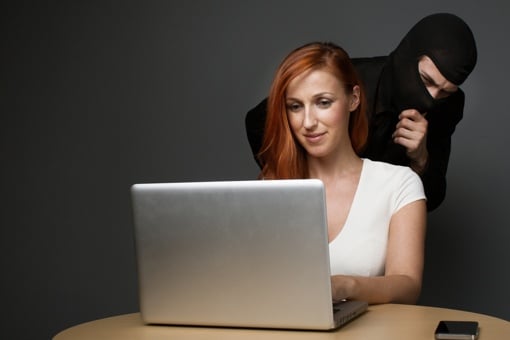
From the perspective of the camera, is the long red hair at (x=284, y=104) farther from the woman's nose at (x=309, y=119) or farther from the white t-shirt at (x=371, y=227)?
the white t-shirt at (x=371, y=227)

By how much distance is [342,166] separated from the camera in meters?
2.54

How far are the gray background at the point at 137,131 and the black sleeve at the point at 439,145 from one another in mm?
488

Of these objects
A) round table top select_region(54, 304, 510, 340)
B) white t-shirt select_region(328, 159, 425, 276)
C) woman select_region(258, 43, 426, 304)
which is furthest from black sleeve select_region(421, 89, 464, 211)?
round table top select_region(54, 304, 510, 340)

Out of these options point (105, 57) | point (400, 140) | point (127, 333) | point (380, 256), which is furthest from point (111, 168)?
point (127, 333)

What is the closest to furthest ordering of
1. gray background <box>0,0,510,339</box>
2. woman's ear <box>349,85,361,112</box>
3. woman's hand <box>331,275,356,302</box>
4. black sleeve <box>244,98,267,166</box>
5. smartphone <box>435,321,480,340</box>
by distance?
smartphone <box>435,321,480,340</box>
woman's hand <box>331,275,356,302</box>
woman's ear <box>349,85,361,112</box>
black sleeve <box>244,98,267,166</box>
gray background <box>0,0,510,339</box>

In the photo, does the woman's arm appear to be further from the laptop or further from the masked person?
the masked person

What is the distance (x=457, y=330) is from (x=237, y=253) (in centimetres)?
41

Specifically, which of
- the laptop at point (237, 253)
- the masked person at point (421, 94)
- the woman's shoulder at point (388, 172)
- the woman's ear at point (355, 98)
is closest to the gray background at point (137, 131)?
the masked person at point (421, 94)

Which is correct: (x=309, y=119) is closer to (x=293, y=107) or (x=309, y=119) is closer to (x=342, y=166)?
(x=293, y=107)

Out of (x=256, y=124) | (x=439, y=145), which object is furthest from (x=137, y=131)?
(x=439, y=145)

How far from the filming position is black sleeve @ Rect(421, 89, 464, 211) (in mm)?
2938

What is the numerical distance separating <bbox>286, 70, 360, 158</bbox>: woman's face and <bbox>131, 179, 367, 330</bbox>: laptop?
0.85 meters

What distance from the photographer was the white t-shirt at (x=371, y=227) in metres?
2.33

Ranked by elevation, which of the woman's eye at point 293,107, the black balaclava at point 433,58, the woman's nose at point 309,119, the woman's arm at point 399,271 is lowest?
the woman's arm at point 399,271
